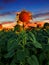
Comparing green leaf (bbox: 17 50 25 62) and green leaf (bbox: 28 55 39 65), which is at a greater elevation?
green leaf (bbox: 17 50 25 62)

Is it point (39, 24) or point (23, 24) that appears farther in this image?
point (39, 24)

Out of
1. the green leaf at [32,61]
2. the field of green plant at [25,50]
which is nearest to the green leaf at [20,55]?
the field of green plant at [25,50]

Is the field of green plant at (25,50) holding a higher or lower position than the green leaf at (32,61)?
higher

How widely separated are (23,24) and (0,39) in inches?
27.2

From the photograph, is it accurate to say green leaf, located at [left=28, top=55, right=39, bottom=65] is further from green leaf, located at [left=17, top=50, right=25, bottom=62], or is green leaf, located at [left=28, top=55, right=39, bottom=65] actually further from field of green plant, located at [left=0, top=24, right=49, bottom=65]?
green leaf, located at [left=17, top=50, right=25, bottom=62]

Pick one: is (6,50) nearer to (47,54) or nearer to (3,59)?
(3,59)

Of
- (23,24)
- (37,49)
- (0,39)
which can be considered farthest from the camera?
(0,39)

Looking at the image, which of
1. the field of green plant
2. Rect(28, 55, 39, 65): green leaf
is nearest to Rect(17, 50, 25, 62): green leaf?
the field of green plant

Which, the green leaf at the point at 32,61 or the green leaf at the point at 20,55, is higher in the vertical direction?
the green leaf at the point at 20,55

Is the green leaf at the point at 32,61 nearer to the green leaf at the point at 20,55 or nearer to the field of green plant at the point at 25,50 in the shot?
the field of green plant at the point at 25,50

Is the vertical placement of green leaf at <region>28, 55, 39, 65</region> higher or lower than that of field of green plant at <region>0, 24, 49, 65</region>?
lower

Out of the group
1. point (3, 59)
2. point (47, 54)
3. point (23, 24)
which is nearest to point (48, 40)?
point (47, 54)

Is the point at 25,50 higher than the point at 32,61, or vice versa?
the point at 25,50

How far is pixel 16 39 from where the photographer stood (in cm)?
363
